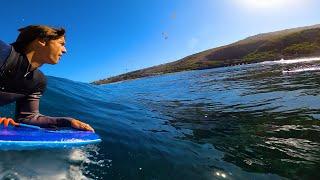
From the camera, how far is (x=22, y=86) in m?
7.62

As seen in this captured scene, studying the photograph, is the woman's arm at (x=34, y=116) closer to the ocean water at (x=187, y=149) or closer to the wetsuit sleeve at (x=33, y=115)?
the wetsuit sleeve at (x=33, y=115)

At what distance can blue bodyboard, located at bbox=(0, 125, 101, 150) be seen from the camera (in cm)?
696

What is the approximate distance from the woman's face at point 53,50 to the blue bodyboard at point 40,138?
5.20 feet

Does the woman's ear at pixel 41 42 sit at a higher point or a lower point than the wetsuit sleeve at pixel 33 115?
higher

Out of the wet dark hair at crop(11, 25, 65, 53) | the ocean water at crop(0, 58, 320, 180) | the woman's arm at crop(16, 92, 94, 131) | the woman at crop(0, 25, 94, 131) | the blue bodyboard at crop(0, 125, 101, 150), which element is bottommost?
the ocean water at crop(0, 58, 320, 180)

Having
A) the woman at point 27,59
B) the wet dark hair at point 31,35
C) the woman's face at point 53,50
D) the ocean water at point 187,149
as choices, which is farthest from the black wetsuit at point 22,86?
the ocean water at point 187,149

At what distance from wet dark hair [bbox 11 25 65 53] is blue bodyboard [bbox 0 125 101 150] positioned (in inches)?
68.1

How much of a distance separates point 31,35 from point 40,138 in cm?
218

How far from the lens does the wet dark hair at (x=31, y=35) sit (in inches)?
291

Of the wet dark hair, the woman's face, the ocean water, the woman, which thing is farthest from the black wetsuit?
the ocean water

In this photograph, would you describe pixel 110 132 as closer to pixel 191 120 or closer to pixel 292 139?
pixel 191 120

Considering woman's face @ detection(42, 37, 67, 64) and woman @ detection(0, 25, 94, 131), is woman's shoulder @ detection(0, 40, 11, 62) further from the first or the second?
woman's face @ detection(42, 37, 67, 64)

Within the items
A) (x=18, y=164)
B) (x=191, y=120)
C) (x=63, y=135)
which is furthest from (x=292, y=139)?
(x=18, y=164)

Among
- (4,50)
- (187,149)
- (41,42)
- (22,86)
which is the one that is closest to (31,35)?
(41,42)
